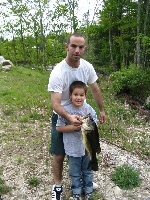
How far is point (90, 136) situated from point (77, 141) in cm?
46

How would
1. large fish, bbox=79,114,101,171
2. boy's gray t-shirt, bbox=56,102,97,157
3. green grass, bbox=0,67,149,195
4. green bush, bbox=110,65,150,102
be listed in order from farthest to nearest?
green bush, bbox=110,65,150,102 < green grass, bbox=0,67,149,195 < boy's gray t-shirt, bbox=56,102,97,157 < large fish, bbox=79,114,101,171

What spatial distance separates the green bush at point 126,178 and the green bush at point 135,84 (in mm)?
9405

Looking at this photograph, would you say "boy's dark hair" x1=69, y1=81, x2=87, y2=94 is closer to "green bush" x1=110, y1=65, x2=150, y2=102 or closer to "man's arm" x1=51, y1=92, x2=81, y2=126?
"man's arm" x1=51, y1=92, x2=81, y2=126

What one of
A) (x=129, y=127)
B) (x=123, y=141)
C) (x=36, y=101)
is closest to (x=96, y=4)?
(x=36, y=101)

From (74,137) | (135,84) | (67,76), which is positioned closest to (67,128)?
(74,137)

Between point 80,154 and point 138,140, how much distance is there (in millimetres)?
4021

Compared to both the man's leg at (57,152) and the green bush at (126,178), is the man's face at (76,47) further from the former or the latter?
the green bush at (126,178)

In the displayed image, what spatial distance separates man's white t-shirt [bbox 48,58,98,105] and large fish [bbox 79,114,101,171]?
0.53 metres

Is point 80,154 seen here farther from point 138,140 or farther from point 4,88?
point 4,88

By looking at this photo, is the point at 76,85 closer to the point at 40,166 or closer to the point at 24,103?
the point at 40,166

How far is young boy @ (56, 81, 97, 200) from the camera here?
3.94 metres

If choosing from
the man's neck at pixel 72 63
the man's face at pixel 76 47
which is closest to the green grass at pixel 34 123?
the man's neck at pixel 72 63

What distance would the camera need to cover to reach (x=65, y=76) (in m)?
3.90

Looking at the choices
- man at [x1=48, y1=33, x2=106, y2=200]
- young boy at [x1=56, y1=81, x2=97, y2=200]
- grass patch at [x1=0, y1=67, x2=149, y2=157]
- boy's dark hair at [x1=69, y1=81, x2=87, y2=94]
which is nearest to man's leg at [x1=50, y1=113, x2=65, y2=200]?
man at [x1=48, y1=33, x2=106, y2=200]
